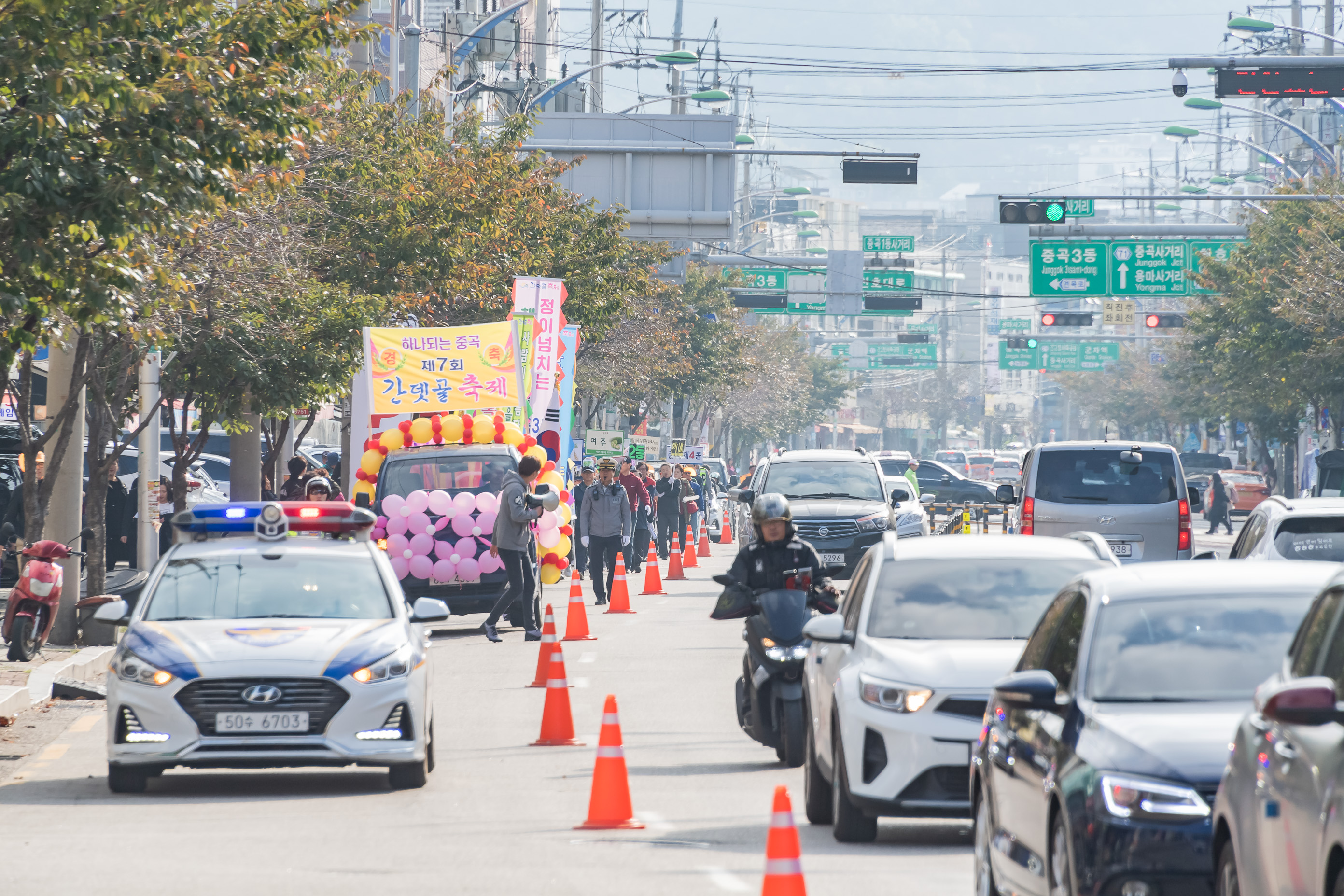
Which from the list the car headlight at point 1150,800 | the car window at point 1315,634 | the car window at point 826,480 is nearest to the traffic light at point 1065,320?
the car window at point 826,480

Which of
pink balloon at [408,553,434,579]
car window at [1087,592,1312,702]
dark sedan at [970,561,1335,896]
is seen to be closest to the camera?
dark sedan at [970,561,1335,896]

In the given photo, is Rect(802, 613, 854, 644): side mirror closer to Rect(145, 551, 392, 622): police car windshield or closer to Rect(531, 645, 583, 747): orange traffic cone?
Rect(145, 551, 392, 622): police car windshield

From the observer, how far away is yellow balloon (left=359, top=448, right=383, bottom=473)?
77.2ft

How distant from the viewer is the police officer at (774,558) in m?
12.4

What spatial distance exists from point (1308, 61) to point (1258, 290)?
70.4ft

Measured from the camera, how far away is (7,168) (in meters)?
12.5

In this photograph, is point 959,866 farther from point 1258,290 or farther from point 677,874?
point 1258,290

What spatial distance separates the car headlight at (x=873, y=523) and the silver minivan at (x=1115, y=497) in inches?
141

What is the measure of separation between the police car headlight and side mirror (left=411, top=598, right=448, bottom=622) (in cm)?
61

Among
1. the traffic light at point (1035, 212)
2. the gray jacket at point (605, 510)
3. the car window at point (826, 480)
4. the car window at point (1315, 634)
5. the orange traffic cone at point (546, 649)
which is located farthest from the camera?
the traffic light at point (1035, 212)

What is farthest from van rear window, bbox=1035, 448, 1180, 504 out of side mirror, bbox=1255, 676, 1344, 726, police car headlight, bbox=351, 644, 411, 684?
side mirror, bbox=1255, 676, 1344, 726

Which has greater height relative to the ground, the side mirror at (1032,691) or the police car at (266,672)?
the side mirror at (1032,691)

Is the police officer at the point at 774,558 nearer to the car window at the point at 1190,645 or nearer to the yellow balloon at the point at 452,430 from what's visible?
the car window at the point at 1190,645

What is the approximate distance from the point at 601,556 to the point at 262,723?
16135 mm
